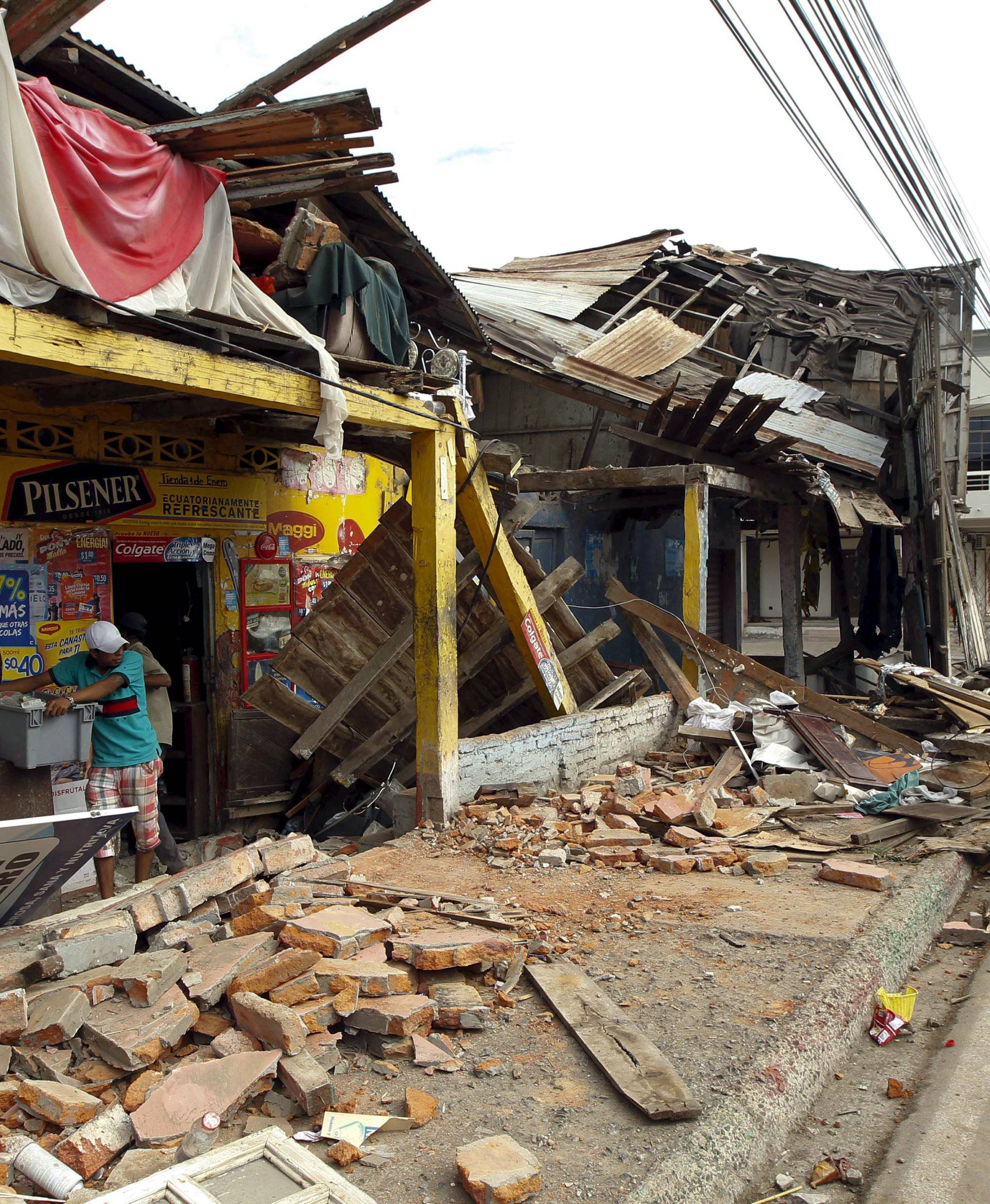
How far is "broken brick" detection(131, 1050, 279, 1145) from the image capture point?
310 centimetres

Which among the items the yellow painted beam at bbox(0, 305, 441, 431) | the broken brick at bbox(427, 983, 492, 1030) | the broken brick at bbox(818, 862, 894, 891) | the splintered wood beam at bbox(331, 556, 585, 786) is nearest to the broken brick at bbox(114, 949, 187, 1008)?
the broken brick at bbox(427, 983, 492, 1030)

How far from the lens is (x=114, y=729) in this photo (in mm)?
5992

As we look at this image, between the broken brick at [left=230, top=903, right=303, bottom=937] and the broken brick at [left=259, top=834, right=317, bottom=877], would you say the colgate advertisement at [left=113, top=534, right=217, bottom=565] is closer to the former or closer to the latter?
the broken brick at [left=259, top=834, right=317, bottom=877]

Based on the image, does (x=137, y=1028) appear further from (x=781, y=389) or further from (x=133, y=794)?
(x=781, y=389)

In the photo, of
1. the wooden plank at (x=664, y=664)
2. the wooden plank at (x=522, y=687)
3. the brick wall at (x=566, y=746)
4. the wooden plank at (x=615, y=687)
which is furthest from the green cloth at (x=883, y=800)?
the wooden plank at (x=522, y=687)

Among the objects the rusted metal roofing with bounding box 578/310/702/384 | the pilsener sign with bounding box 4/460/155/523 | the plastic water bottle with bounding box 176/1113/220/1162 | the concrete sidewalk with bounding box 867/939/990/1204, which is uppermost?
the rusted metal roofing with bounding box 578/310/702/384

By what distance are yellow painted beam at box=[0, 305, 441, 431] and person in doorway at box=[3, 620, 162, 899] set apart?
1763mm

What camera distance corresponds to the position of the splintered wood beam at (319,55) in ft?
13.9

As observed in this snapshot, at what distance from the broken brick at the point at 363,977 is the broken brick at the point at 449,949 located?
0.31ft

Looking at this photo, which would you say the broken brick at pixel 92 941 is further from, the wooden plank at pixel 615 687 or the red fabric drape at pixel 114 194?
the wooden plank at pixel 615 687

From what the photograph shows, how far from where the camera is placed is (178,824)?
880cm

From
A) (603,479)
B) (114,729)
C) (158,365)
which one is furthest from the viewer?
(603,479)

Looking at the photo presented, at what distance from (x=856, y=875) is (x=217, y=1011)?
3.86m

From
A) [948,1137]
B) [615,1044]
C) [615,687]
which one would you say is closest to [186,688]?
[615,687]
